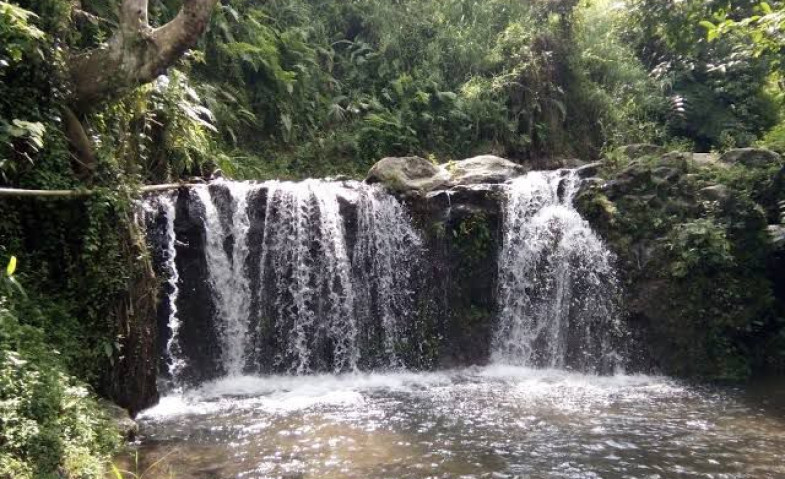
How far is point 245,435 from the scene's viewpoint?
681 cm

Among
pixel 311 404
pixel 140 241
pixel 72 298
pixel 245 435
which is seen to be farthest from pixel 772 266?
pixel 72 298

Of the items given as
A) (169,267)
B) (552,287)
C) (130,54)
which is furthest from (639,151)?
(130,54)

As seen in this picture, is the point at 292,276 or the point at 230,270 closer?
the point at 230,270

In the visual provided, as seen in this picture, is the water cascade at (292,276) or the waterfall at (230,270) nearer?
the water cascade at (292,276)

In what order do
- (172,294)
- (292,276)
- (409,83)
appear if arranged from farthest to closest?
(409,83), (292,276), (172,294)

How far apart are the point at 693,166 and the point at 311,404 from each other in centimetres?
817

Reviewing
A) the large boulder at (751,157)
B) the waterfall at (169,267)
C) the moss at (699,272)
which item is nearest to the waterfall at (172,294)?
the waterfall at (169,267)

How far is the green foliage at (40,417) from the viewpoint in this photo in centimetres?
429

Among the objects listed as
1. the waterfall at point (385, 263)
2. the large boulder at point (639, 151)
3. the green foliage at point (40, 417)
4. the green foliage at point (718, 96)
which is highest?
the green foliage at point (718, 96)

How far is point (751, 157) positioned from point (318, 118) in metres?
9.98

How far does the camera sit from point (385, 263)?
10.9 m

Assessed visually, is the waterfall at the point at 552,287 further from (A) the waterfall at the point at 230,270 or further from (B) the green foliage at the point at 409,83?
(B) the green foliage at the point at 409,83

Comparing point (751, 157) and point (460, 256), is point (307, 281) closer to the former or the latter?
point (460, 256)

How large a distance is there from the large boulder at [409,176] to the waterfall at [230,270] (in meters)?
2.58
